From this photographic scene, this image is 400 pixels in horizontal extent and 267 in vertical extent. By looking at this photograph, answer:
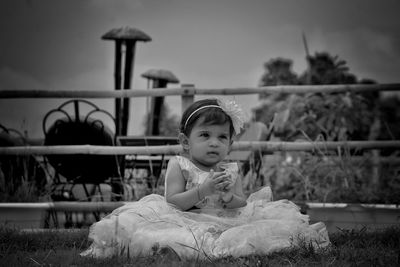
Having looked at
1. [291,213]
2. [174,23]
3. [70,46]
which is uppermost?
[174,23]

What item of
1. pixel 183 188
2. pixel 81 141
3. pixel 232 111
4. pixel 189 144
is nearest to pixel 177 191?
pixel 183 188

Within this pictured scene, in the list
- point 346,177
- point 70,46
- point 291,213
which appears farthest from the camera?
point 70,46

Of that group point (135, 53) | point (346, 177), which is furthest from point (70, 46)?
point (346, 177)

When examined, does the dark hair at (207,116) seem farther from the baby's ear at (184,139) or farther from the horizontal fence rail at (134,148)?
the horizontal fence rail at (134,148)

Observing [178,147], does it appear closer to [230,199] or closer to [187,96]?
[187,96]

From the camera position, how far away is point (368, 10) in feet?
30.1

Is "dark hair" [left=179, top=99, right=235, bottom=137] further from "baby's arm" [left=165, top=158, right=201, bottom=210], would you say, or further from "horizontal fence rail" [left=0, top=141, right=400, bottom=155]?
"horizontal fence rail" [left=0, top=141, right=400, bottom=155]

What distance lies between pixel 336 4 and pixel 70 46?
550 cm

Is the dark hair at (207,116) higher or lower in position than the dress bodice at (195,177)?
higher

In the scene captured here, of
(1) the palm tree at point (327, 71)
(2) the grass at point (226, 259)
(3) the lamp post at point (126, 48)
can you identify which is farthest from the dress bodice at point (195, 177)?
(1) the palm tree at point (327, 71)

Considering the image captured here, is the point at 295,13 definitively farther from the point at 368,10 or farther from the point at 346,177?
the point at 346,177

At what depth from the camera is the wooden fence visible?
13.5 feet

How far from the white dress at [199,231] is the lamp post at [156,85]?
632 centimetres

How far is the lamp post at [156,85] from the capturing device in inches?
352
